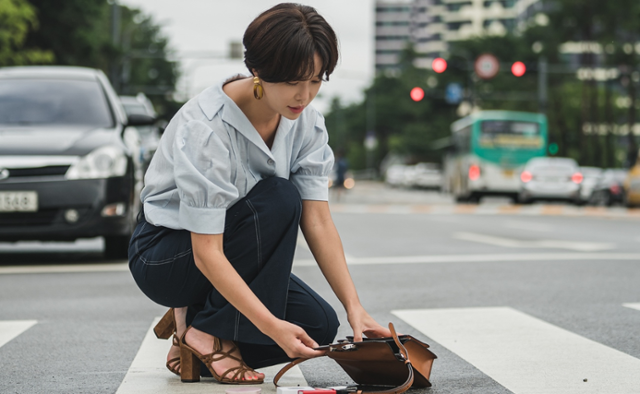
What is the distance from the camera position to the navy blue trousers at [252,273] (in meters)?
3.16

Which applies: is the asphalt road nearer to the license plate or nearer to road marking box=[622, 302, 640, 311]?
road marking box=[622, 302, 640, 311]

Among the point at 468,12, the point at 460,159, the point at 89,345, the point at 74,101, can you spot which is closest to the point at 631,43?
the point at 460,159

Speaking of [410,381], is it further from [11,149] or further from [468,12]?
[468,12]

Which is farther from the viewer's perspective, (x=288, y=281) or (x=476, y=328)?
(x=476, y=328)

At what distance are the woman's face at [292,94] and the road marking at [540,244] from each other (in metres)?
7.64

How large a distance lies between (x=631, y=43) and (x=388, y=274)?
144ft

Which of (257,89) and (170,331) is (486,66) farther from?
(257,89)

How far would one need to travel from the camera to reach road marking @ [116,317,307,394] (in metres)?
3.17

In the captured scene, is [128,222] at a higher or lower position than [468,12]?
lower

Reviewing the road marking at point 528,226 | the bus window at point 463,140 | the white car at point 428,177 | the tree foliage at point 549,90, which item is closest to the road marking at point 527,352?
the road marking at point 528,226

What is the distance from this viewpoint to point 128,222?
7.70m

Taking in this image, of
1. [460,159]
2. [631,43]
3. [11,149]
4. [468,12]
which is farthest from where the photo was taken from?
[468,12]

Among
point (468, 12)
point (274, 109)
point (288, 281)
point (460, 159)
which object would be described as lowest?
point (460, 159)

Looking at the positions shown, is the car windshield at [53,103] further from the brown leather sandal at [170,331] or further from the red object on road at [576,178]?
the red object on road at [576,178]
